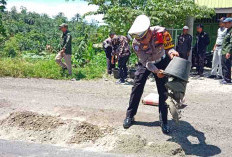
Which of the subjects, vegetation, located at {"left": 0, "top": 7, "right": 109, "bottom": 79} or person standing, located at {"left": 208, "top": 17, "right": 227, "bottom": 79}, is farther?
vegetation, located at {"left": 0, "top": 7, "right": 109, "bottom": 79}

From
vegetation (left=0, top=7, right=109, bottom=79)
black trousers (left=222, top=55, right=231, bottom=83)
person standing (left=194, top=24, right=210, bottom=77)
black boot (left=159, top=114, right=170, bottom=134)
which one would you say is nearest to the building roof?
person standing (left=194, top=24, right=210, bottom=77)

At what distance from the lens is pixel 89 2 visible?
13211 millimetres

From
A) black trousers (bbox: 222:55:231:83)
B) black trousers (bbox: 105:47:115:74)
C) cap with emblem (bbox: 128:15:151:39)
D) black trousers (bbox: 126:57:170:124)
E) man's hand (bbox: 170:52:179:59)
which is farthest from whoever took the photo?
black trousers (bbox: 105:47:115:74)

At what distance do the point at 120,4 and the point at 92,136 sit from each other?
842 cm

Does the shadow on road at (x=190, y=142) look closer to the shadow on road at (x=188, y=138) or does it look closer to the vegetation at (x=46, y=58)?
the shadow on road at (x=188, y=138)

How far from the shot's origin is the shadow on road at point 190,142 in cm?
465

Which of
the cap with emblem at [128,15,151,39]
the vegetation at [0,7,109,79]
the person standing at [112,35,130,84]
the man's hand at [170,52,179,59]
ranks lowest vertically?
the vegetation at [0,7,109,79]

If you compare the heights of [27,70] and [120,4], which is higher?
[120,4]

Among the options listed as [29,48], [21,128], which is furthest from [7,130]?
[29,48]

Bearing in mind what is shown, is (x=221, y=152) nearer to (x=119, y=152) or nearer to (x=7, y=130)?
(x=119, y=152)

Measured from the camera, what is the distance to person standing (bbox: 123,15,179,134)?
4.72 m

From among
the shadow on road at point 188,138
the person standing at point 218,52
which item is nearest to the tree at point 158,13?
the person standing at point 218,52

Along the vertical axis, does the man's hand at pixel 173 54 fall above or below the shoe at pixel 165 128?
above

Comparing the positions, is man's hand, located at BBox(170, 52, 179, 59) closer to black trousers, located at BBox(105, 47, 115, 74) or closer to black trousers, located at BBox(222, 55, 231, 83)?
black trousers, located at BBox(222, 55, 231, 83)
